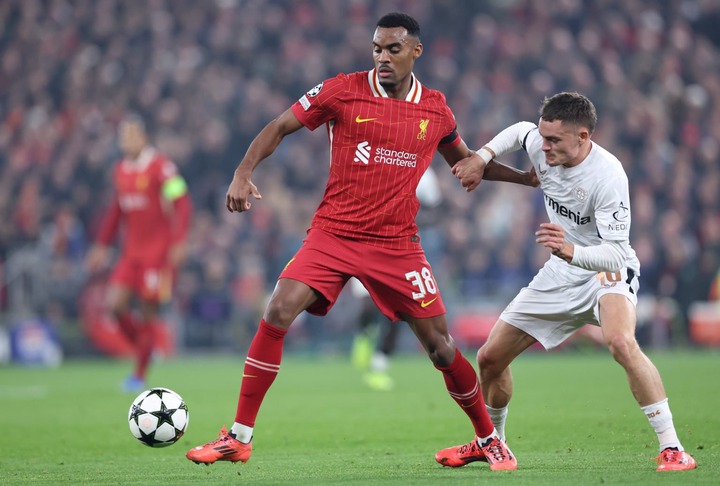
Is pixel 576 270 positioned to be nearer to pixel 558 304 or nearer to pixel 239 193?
pixel 558 304

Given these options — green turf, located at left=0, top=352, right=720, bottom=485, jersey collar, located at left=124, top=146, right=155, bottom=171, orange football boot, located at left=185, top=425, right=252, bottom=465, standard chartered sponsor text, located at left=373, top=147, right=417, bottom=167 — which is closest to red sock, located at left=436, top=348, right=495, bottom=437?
green turf, located at left=0, top=352, right=720, bottom=485

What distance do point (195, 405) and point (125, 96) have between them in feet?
A: 42.4

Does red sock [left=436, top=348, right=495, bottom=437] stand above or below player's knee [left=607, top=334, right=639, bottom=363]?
below

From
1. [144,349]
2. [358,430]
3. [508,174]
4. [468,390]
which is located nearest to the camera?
[468,390]

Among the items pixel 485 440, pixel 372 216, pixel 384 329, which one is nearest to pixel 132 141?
pixel 384 329

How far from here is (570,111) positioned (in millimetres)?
6441

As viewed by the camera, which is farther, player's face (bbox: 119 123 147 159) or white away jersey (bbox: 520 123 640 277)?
player's face (bbox: 119 123 147 159)

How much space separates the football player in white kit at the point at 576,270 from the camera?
6.29m

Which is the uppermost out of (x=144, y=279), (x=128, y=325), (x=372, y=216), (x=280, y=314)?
(x=372, y=216)

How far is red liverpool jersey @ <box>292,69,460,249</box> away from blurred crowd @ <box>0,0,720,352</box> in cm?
1292

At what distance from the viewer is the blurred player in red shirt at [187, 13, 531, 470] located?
6.39 meters

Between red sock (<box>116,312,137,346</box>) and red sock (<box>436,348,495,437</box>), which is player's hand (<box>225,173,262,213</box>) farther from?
red sock (<box>116,312,137,346</box>)

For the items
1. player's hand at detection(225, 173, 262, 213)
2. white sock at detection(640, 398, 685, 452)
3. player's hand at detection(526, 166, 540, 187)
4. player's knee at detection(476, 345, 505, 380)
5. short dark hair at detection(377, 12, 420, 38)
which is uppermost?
short dark hair at detection(377, 12, 420, 38)

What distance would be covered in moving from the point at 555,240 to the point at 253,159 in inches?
68.2
